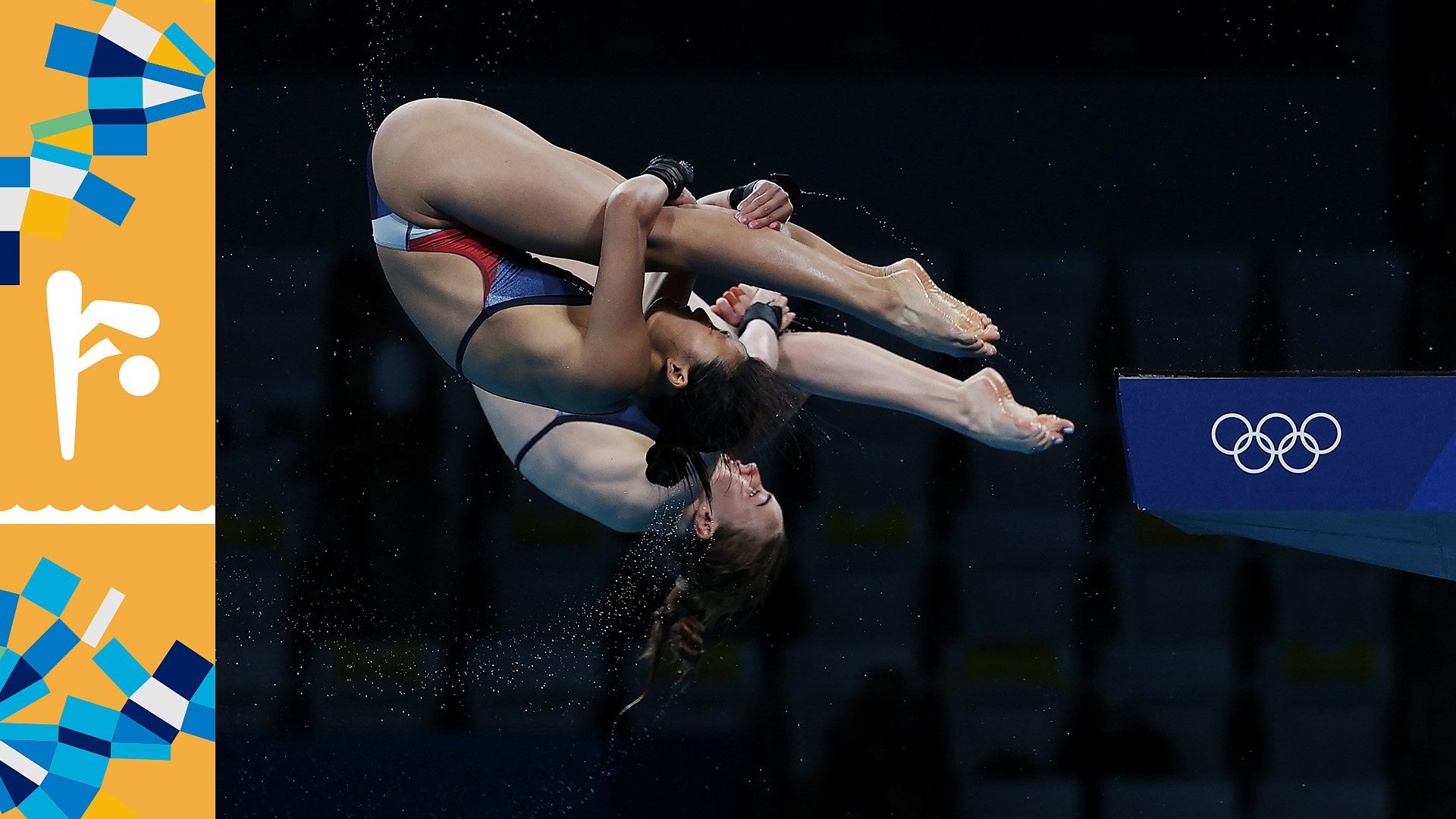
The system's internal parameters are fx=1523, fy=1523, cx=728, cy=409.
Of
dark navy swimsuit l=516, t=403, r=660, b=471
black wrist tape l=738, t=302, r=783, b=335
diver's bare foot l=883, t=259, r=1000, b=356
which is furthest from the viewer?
dark navy swimsuit l=516, t=403, r=660, b=471

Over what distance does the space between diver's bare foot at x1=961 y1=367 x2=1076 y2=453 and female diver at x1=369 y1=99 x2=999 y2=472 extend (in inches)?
18.8

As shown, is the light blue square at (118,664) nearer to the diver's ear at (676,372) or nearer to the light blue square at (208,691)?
the light blue square at (208,691)

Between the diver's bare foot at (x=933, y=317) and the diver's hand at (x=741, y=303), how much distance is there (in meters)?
0.56

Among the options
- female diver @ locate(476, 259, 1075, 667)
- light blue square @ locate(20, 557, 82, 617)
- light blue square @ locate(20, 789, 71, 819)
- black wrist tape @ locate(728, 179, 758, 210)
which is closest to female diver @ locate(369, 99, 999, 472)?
black wrist tape @ locate(728, 179, 758, 210)

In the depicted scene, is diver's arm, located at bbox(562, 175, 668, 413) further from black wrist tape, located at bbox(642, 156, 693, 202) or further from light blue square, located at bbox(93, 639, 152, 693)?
light blue square, located at bbox(93, 639, 152, 693)

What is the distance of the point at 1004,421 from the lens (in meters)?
3.17

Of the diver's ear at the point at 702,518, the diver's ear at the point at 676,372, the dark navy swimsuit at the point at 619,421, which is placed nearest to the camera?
the diver's ear at the point at 676,372

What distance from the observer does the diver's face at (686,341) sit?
108 inches

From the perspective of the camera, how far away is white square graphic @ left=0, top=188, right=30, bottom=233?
391 cm

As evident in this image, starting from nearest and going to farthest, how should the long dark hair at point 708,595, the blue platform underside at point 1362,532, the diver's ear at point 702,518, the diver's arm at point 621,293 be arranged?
the diver's arm at point 621,293, the blue platform underside at point 1362,532, the diver's ear at point 702,518, the long dark hair at point 708,595

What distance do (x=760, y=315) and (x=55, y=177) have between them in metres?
1.99

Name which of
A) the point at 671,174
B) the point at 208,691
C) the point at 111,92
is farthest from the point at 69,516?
the point at 671,174

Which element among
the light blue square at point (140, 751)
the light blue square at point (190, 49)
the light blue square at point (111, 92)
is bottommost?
the light blue square at point (140, 751)

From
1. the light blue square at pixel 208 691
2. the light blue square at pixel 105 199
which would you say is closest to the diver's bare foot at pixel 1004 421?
the light blue square at pixel 208 691
